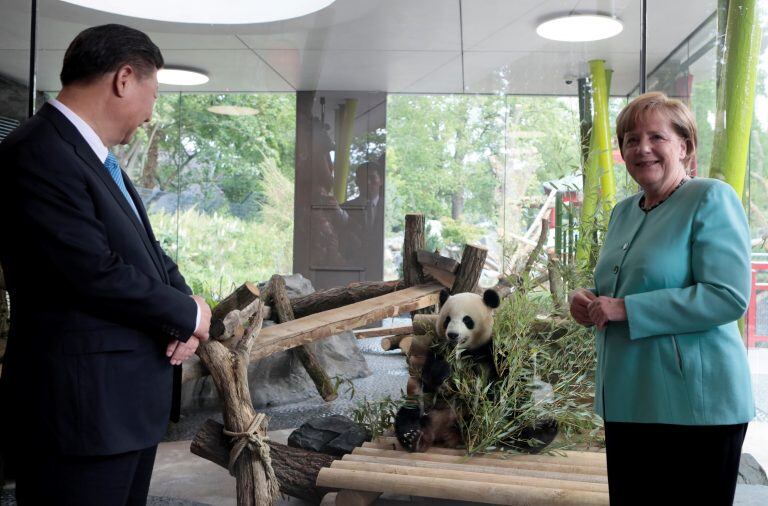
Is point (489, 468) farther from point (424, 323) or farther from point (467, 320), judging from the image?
point (424, 323)

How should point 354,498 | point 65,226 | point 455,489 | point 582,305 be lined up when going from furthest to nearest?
point 354,498 → point 455,489 → point 582,305 → point 65,226

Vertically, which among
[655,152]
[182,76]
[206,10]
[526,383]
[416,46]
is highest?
[206,10]

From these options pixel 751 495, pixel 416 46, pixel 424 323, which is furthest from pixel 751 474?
pixel 416 46

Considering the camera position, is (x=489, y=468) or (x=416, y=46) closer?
(x=489, y=468)

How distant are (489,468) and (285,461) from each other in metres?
0.73

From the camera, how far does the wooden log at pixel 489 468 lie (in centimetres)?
211

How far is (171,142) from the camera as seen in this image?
10.0 feet

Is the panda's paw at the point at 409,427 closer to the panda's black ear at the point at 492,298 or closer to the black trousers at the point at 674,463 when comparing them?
the panda's black ear at the point at 492,298

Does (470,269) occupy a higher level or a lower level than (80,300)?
higher

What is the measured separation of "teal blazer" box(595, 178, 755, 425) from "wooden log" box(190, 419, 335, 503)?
1.35 metres

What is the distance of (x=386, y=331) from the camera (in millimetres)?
3055

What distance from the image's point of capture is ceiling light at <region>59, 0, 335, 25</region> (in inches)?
118

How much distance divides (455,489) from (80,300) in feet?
4.12

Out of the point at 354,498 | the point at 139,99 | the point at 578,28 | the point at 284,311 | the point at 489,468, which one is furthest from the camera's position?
the point at 284,311
